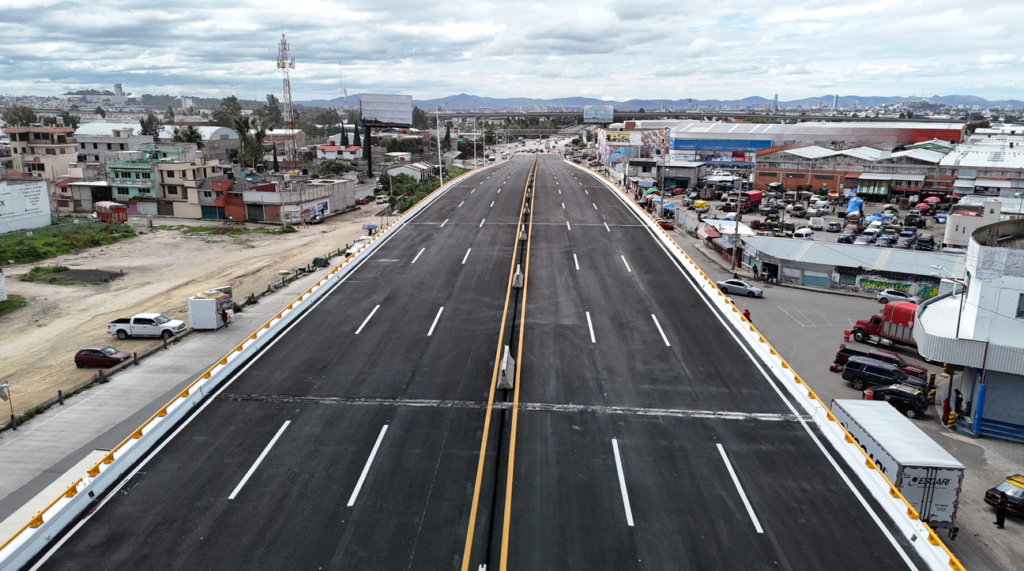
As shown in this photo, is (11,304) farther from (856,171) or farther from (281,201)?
(856,171)

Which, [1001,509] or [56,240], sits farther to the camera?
[56,240]

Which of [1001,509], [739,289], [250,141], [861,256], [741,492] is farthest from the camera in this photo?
[250,141]

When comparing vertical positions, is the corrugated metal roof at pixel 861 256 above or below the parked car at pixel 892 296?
above

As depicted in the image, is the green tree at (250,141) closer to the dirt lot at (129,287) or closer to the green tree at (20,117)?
the dirt lot at (129,287)

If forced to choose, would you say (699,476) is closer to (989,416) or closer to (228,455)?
(228,455)

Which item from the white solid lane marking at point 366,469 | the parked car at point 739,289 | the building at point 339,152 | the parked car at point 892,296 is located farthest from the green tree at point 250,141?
the white solid lane marking at point 366,469

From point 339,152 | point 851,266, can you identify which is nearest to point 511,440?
point 851,266

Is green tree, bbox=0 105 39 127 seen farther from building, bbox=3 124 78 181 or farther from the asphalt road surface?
the asphalt road surface
